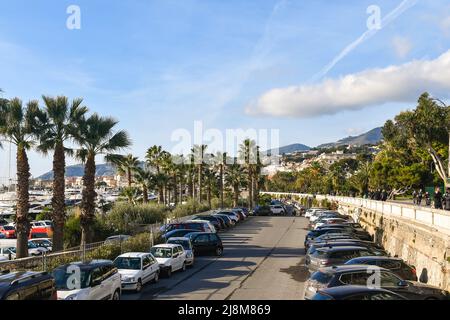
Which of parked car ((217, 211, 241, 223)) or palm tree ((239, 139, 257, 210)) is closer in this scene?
parked car ((217, 211, 241, 223))

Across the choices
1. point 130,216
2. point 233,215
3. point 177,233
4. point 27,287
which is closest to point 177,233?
point 177,233

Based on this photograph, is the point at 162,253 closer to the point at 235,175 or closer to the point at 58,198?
the point at 58,198

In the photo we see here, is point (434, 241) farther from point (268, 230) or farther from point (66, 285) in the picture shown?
point (268, 230)

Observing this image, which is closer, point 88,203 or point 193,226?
point 88,203

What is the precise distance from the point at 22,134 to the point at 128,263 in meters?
12.3

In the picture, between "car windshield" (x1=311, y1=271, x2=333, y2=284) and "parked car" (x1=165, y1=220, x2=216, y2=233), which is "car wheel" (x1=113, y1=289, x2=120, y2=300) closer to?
"car windshield" (x1=311, y1=271, x2=333, y2=284)

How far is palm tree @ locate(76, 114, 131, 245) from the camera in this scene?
28.1 meters

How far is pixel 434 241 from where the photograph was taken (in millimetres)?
18766

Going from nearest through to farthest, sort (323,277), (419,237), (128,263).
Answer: (323,277) < (128,263) < (419,237)

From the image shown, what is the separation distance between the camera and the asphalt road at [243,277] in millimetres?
17109

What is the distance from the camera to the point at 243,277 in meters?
21.0

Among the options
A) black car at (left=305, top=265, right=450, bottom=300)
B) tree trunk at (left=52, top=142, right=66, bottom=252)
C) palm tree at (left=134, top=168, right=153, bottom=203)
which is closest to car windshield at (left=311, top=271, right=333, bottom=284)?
black car at (left=305, top=265, right=450, bottom=300)

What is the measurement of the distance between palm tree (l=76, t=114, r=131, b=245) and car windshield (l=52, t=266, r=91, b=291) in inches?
552
